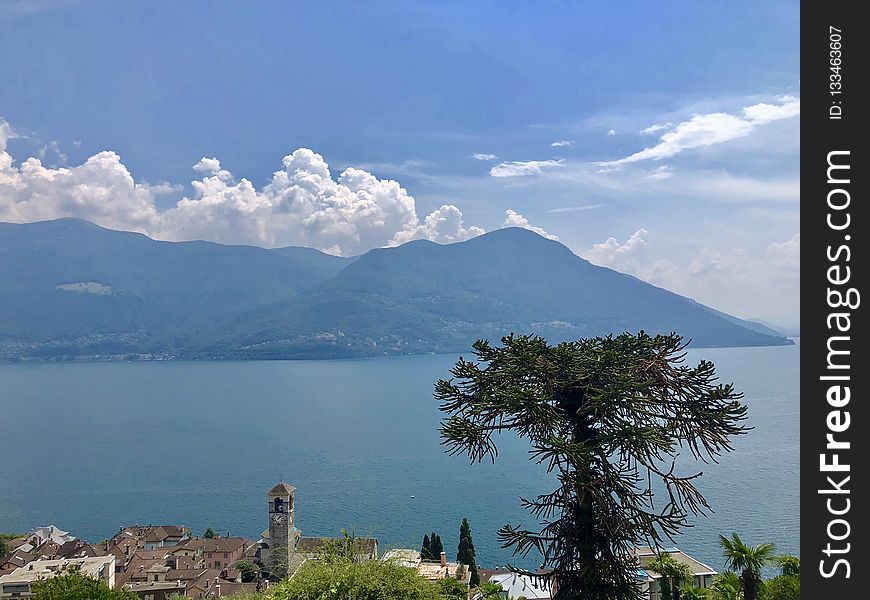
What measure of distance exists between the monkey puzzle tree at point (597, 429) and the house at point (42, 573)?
23968 millimetres

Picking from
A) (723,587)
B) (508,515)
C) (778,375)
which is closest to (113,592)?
(723,587)

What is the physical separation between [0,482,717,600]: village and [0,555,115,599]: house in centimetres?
4

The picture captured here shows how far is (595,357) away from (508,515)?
152ft

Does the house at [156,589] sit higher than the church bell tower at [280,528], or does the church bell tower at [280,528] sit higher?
the church bell tower at [280,528]

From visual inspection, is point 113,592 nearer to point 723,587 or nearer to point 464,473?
point 723,587

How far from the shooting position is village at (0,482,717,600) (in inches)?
1260

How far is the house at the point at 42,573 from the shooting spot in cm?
3111

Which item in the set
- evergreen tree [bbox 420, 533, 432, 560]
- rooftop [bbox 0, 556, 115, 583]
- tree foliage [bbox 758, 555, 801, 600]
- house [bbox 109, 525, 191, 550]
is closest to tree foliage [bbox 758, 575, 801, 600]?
tree foliage [bbox 758, 555, 801, 600]

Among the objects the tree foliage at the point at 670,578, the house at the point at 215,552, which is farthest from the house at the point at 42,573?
the tree foliage at the point at 670,578

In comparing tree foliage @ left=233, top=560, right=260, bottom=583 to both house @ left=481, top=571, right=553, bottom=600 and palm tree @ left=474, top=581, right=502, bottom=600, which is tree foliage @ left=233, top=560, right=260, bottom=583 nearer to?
house @ left=481, top=571, right=553, bottom=600

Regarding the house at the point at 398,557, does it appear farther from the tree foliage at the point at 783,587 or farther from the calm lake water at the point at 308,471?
the calm lake water at the point at 308,471

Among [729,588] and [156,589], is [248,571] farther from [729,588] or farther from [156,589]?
[729,588]

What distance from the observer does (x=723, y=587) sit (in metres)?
21.1
